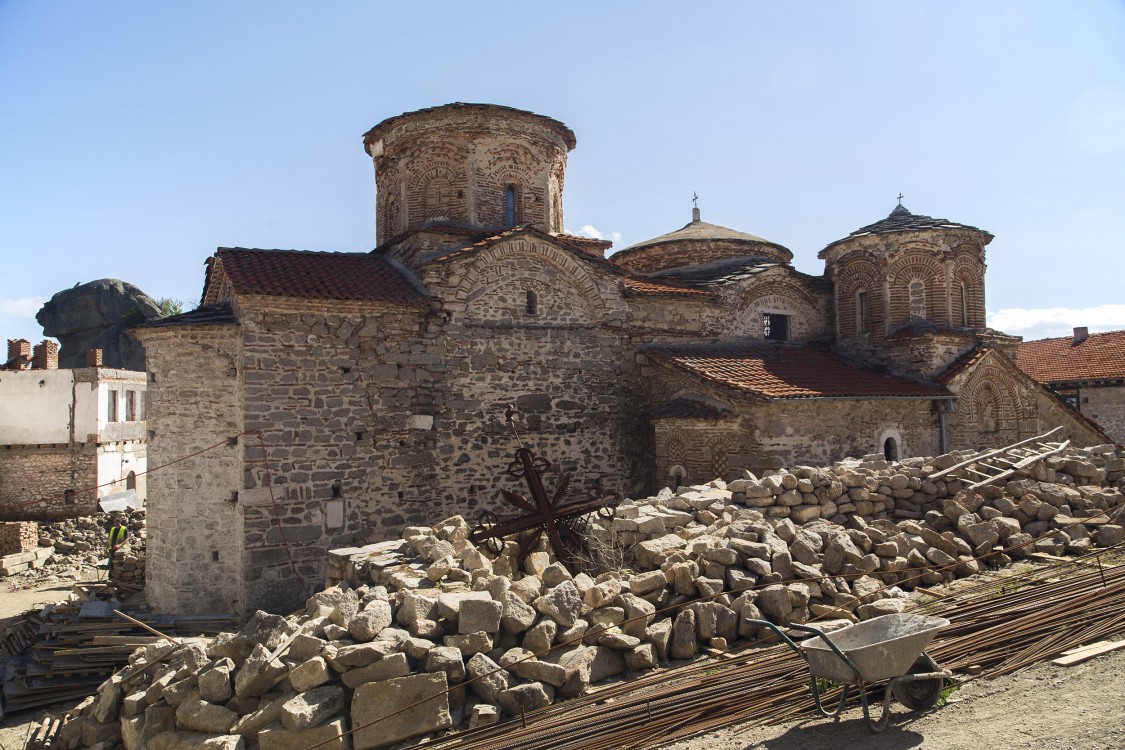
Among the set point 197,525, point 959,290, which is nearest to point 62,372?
point 197,525

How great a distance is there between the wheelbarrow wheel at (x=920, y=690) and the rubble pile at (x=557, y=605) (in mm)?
1197

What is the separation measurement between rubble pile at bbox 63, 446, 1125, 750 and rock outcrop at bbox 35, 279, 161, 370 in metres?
27.9

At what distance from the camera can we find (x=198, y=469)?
10.5 meters

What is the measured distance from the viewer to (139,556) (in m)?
13.5

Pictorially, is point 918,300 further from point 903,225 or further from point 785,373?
point 785,373

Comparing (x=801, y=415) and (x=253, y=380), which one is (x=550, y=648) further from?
(x=801, y=415)

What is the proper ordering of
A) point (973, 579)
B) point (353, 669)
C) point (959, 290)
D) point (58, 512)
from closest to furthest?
1. point (353, 669)
2. point (973, 579)
3. point (959, 290)
4. point (58, 512)

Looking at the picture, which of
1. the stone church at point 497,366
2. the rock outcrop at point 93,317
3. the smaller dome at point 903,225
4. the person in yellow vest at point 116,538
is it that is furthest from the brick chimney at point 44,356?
the smaller dome at point 903,225

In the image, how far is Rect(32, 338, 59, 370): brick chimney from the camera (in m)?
22.4

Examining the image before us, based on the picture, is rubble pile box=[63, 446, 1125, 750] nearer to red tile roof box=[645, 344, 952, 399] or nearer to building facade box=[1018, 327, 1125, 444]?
red tile roof box=[645, 344, 952, 399]

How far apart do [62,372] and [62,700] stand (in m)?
15.5

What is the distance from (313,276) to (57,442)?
1406cm

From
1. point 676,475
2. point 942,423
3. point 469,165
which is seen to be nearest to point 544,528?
point 676,475

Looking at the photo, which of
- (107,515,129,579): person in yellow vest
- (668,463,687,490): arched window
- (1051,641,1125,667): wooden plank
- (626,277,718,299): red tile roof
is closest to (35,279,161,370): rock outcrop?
(107,515,129,579): person in yellow vest
